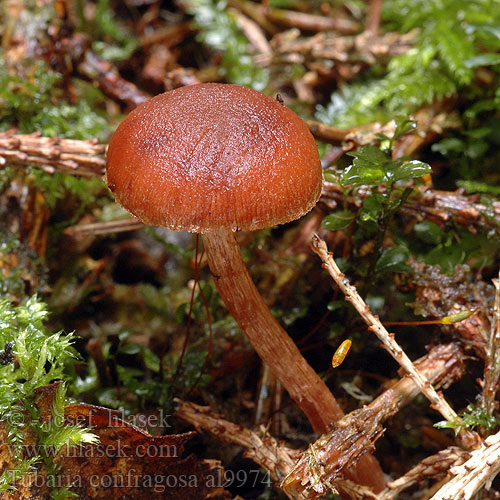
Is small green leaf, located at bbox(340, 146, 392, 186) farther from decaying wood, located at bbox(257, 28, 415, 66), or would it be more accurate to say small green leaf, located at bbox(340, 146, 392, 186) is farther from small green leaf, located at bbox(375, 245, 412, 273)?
decaying wood, located at bbox(257, 28, 415, 66)

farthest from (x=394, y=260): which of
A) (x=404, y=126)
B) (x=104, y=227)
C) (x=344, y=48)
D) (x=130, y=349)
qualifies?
(x=344, y=48)

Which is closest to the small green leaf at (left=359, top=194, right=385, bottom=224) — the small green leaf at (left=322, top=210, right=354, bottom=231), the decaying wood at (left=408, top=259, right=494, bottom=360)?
the small green leaf at (left=322, top=210, right=354, bottom=231)

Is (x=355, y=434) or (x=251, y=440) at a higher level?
(x=355, y=434)

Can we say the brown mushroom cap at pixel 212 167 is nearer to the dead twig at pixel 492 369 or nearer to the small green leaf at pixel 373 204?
the small green leaf at pixel 373 204

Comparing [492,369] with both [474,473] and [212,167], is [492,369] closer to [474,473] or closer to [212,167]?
[474,473]

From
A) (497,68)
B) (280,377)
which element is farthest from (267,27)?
(280,377)
